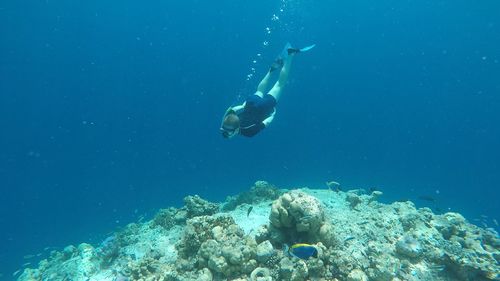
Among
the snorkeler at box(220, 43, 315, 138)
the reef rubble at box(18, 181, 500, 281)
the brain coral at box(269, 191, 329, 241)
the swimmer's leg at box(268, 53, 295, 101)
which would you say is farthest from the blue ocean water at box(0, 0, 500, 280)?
the brain coral at box(269, 191, 329, 241)

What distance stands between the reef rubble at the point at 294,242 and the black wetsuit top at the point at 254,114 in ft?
8.08

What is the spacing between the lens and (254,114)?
9.96m

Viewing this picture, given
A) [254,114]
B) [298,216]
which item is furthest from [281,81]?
[298,216]

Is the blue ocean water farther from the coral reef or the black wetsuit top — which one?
the black wetsuit top

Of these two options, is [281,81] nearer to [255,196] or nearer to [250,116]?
[250,116]

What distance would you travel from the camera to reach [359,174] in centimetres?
5084

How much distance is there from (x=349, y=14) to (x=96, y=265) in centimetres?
9184

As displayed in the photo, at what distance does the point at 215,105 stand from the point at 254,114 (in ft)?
211

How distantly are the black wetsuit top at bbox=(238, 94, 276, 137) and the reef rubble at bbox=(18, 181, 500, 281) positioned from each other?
246 centimetres

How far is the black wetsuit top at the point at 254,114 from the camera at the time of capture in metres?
9.22

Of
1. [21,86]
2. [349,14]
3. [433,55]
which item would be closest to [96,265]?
[21,86]

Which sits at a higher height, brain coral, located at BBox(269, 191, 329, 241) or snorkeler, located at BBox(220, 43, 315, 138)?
snorkeler, located at BBox(220, 43, 315, 138)

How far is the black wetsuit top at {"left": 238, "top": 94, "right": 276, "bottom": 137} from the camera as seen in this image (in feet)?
30.2

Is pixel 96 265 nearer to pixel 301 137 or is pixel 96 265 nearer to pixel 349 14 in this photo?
pixel 301 137
